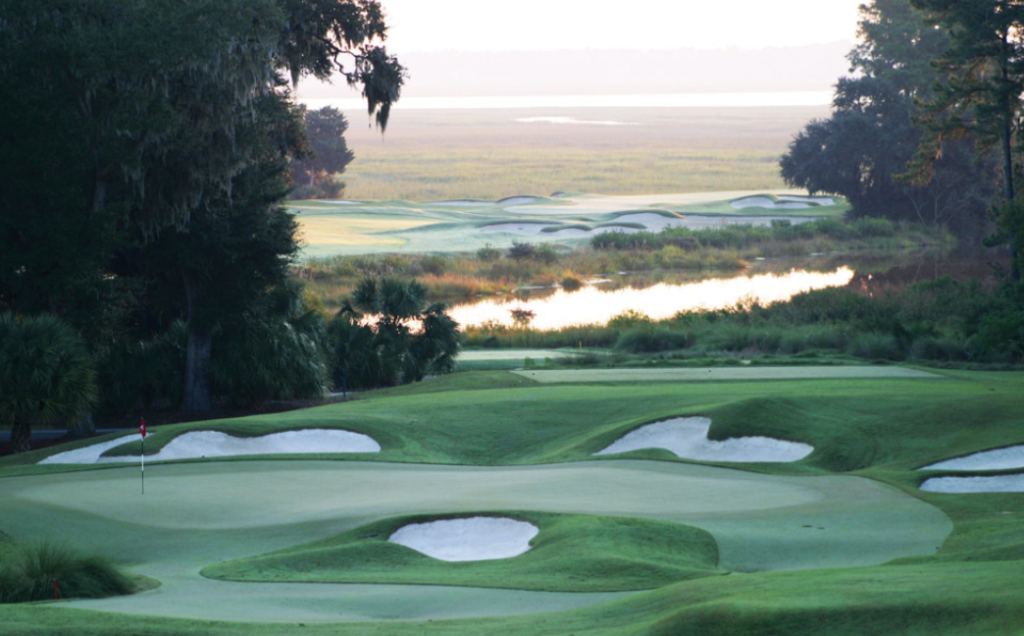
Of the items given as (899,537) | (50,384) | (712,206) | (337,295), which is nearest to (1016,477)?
(899,537)

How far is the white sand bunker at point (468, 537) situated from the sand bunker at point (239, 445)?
544 cm

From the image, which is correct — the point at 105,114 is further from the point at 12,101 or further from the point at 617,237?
the point at 617,237

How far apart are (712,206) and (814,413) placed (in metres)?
68.4

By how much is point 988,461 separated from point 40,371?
13357mm

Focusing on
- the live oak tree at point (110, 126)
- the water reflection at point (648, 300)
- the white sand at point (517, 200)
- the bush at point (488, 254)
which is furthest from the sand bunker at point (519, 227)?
the live oak tree at point (110, 126)

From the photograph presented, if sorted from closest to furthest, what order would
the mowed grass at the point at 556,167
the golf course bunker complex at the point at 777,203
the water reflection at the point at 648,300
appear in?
the water reflection at the point at 648,300 < the golf course bunker complex at the point at 777,203 < the mowed grass at the point at 556,167

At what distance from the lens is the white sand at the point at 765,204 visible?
82625mm

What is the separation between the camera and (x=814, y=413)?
1673cm

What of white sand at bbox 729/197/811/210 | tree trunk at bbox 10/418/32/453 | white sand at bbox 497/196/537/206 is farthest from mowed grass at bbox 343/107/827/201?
tree trunk at bbox 10/418/32/453

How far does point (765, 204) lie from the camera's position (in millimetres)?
84375

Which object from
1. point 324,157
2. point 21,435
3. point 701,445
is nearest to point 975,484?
point 701,445

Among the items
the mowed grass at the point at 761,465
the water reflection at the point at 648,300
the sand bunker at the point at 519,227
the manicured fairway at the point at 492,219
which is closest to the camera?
the mowed grass at the point at 761,465

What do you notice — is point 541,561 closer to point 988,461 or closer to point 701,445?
point 701,445

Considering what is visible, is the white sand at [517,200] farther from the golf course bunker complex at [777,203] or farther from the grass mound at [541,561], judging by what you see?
the grass mound at [541,561]
